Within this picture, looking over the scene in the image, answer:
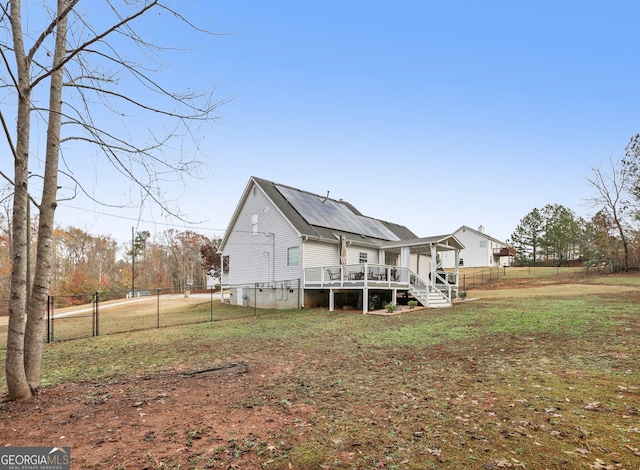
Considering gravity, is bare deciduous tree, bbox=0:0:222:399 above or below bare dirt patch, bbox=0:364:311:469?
above

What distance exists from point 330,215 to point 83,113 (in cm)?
1800

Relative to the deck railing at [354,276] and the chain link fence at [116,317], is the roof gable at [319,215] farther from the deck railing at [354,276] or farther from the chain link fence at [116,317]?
the chain link fence at [116,317]

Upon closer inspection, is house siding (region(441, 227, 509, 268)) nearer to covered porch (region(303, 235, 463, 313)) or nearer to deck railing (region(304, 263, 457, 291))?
covered porch (region(303, 235, 463, 313))

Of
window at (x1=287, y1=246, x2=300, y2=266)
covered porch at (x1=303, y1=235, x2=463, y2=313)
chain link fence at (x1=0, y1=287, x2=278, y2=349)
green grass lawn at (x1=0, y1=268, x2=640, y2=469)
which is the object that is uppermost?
window at (x1=287, y1=246, x2=300, y2=266)

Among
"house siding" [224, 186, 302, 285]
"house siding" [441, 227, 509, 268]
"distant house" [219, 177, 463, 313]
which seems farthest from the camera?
"house siding" [441, 227, 509, 268]

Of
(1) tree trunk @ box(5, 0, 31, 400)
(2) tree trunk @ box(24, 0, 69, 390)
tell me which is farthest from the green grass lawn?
(1) tree trunk @ box(5, 0, 31, 400)

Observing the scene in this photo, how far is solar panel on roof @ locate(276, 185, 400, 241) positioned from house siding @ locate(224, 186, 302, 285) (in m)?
1.49

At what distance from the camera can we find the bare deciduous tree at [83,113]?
410 centimetres

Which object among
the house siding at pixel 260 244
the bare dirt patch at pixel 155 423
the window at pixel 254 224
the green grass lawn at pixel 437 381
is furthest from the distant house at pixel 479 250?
the bare dirt patch at pixel 155 423

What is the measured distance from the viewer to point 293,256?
60.6ft

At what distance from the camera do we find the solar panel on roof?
20281 mm

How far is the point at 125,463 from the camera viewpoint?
3.03 metres

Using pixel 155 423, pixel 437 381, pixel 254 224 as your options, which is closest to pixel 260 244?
pixel 254 224

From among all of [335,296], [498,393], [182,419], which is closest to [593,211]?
[335,296]
